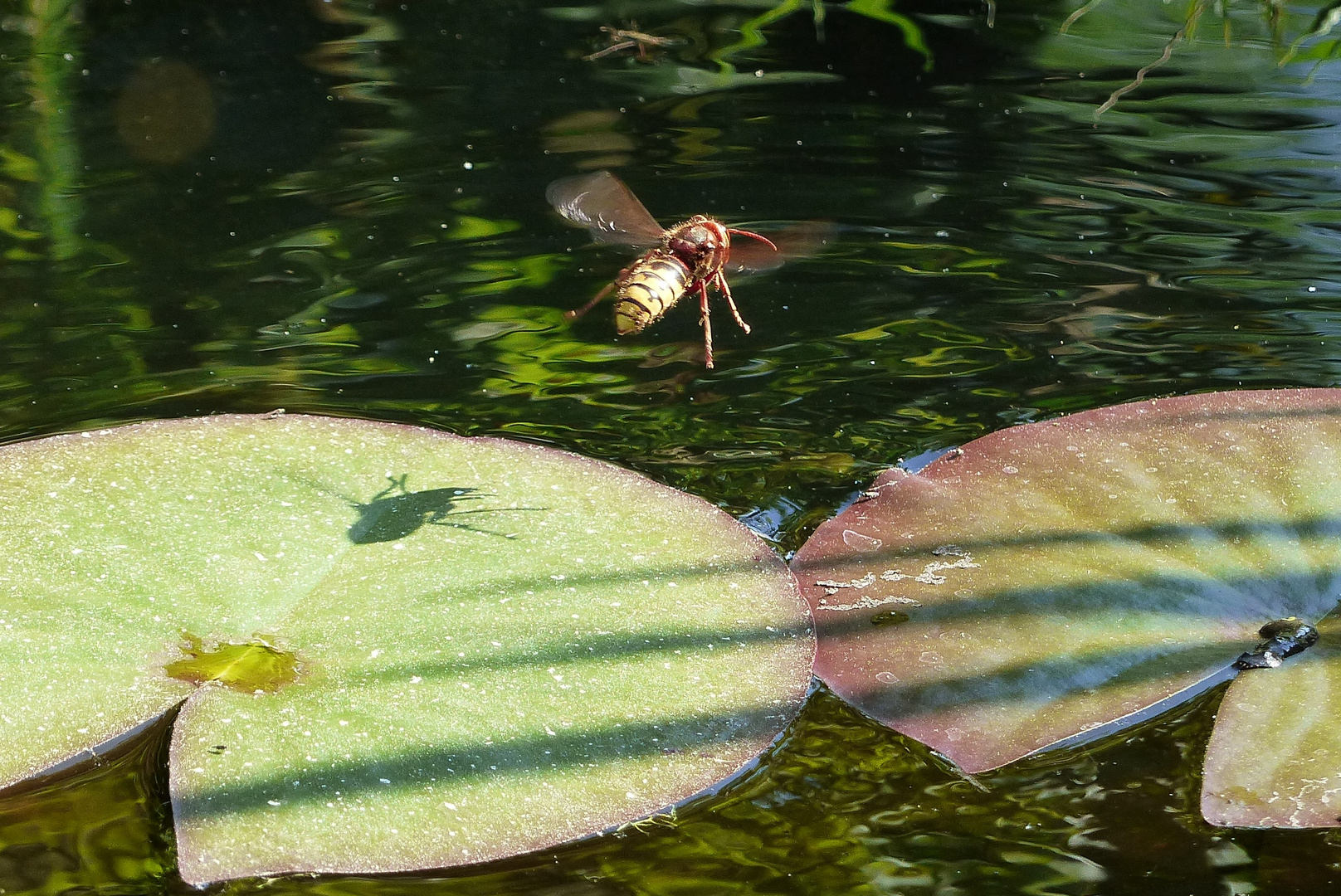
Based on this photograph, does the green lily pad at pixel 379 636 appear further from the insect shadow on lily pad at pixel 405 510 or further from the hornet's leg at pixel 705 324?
the hornet's leg at pixel 705 324

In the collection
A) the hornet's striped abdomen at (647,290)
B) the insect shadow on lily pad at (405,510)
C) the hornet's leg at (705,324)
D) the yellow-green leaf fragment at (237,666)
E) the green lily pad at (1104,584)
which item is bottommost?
the green lily pad at (1104,584)

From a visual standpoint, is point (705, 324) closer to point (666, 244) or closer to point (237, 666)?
point (666, 244)

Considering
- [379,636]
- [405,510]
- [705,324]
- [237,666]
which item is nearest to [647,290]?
[705,324]

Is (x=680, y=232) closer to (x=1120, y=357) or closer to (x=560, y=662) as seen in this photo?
(x=1120, y=357)

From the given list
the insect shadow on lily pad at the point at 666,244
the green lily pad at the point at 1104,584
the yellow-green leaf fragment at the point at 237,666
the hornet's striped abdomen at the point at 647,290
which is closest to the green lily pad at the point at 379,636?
the yellow-green leaf fragment at the point at 237,666

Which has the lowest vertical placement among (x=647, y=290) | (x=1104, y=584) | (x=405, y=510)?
(x=1104, y=584)
